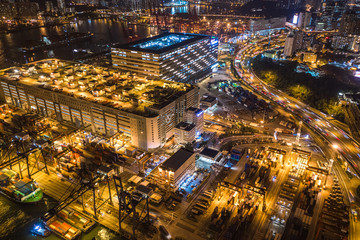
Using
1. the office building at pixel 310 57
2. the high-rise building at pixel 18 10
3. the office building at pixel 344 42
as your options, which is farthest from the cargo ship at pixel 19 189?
the high-rise building at pixel 18 10

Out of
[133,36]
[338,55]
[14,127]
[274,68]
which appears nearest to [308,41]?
[338,55]

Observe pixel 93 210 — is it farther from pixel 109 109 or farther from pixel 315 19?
pixel 315 19

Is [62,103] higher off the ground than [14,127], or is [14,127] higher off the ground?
[62,103]

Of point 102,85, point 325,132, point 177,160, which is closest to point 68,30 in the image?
point 102,85

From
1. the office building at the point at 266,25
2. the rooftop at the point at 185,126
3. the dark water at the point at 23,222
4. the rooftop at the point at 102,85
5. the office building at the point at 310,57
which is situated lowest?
the dark water at the point at 23,222

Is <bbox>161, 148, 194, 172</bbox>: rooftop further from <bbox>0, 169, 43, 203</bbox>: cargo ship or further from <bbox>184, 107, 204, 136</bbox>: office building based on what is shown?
<bbox>0, 169, 43, 203</bbox>: cargo ship

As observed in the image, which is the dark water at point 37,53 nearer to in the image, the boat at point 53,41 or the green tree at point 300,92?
the boat at point 53,41

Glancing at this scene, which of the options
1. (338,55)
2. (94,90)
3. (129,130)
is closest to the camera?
(129,130)
